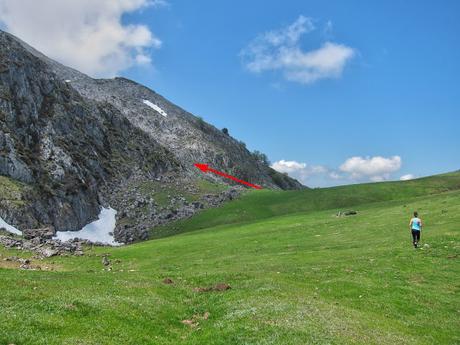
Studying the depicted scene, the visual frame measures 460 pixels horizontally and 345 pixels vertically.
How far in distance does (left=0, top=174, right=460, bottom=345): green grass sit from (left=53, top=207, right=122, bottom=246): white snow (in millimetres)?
36430

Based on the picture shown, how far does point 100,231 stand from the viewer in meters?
104

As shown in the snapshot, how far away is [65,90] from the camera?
138m

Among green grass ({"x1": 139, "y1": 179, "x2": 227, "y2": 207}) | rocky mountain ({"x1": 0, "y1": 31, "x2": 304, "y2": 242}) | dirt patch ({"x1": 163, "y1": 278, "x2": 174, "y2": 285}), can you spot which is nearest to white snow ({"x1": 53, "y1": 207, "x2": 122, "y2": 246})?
rocky mountain ({"x1": 0, "y1": 31, "x2": 304, "y2": 242})

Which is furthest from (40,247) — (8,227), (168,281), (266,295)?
(266,295)

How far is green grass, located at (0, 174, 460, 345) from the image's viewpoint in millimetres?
21516

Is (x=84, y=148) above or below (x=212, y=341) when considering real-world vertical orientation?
above

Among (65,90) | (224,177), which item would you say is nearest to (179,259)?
(65,90)

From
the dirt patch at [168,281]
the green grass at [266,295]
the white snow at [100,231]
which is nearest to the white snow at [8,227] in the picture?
the white snow at [100,231]

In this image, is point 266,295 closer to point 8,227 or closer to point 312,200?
point 8,227

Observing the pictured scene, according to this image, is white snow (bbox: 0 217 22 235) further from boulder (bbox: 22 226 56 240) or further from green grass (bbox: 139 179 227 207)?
green grass (bbox: 139 179 227 207)

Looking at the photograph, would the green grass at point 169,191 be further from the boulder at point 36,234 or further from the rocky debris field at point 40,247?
the rocky debris field at point 40,247

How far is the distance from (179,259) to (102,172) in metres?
82.1

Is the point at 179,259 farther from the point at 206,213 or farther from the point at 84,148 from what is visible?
the point at 84,148

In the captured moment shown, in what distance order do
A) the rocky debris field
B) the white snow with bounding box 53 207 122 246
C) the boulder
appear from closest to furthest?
the rocky debris field
the boulder
the white snow with bounding box 53 207 122 246
